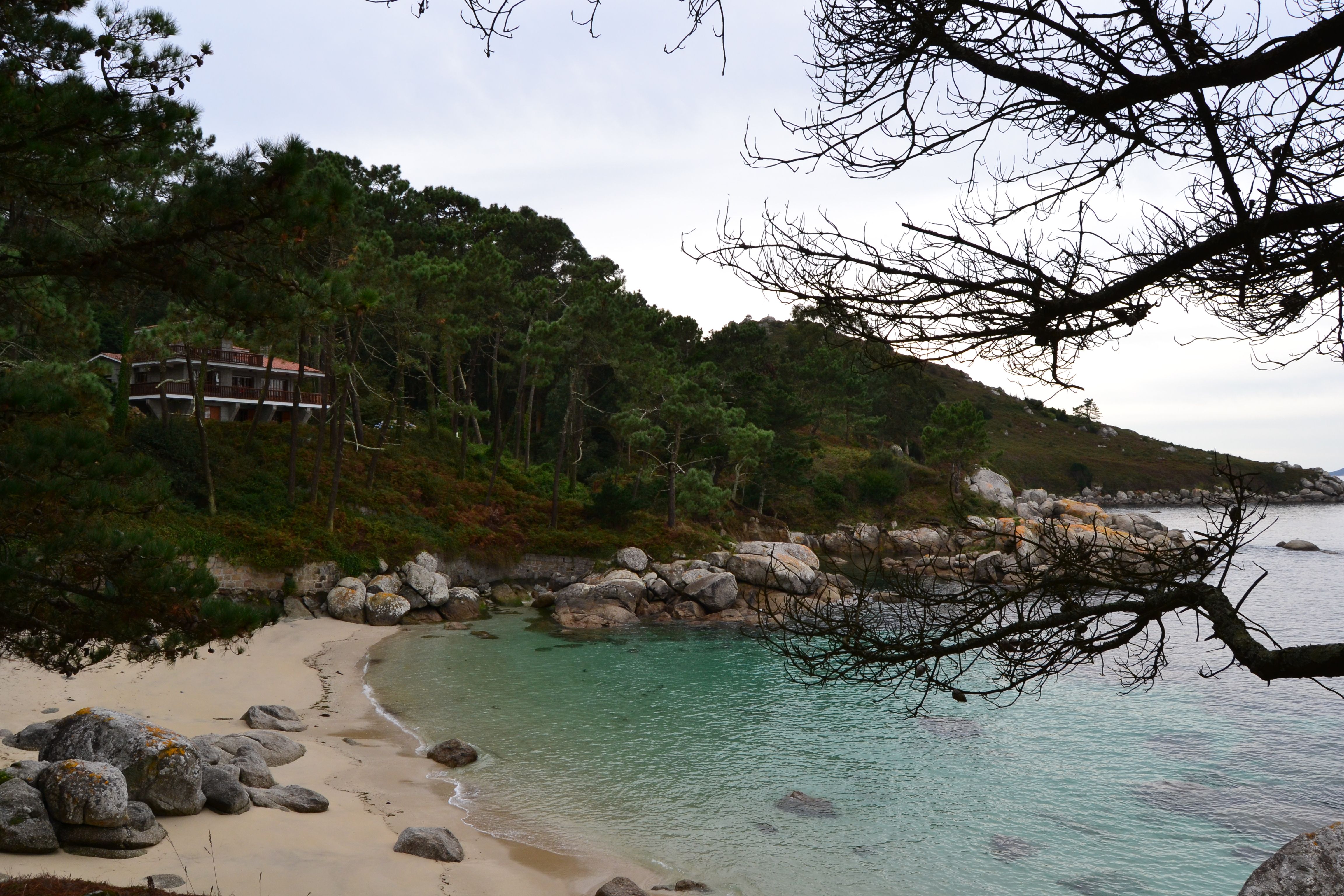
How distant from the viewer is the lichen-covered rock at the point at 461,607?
1019 inches

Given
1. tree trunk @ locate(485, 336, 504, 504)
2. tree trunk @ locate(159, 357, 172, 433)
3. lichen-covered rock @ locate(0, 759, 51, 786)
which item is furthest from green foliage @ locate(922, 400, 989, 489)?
lichen-covered rock @ locate(0, 759, 51, 786)

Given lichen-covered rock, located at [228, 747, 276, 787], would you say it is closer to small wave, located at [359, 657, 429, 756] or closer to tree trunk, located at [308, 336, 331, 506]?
small wave, located at [359, 657, 429, 756]

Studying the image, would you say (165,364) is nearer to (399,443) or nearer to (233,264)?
(399,443)

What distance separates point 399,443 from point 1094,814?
28.9m

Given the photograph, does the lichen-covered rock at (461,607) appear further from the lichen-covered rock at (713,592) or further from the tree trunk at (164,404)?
the tree trunk at (164,404)

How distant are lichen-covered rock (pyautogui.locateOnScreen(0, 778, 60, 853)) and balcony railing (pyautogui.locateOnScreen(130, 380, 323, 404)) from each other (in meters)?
28.0

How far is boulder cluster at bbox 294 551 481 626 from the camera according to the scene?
24.4 m

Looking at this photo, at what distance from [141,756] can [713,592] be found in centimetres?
2015

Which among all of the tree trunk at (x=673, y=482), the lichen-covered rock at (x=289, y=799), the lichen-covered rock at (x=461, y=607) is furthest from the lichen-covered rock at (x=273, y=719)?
the tree trunk at (x=673, y=482)

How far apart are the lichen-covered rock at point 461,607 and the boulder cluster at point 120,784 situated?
13004 mm

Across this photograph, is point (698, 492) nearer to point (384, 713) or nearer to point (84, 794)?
point (384, 713)

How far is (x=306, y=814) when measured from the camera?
34.1ft

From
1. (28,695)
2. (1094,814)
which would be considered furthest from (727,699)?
(28,695)

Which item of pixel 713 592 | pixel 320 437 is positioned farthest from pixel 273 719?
pixel 713 592
